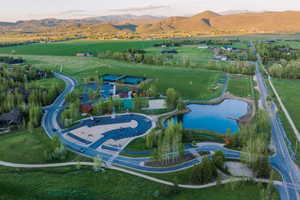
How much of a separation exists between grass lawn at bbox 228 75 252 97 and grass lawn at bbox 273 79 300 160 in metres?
9.60

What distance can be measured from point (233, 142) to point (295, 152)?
11.1 meters

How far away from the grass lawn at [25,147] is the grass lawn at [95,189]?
14.6ft

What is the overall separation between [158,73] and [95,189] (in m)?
75.7

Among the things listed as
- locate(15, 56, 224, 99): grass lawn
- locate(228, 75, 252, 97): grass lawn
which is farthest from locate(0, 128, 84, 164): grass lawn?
locate(228, 75, 252, 97): grass lawn

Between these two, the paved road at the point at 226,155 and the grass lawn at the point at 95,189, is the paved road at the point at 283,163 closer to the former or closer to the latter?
the paved road at the point at 226,155

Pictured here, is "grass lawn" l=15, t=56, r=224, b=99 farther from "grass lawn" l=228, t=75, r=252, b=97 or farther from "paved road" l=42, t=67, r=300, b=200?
"paved road" l=42, t=67, r=300, b=200

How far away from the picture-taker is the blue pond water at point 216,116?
52594 mm

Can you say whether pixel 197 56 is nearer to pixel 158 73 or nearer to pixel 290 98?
pixel 158 73

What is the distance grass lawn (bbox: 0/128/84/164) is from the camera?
38.6 metres

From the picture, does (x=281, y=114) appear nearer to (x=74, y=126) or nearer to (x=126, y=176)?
(x=126, y=176)

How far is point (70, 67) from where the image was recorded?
374 ft

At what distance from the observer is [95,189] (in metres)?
30.8

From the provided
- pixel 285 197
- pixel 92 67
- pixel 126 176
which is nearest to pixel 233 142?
pixel 285 197

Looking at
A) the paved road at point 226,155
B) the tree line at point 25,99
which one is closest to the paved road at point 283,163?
the paved road at point 226,155
